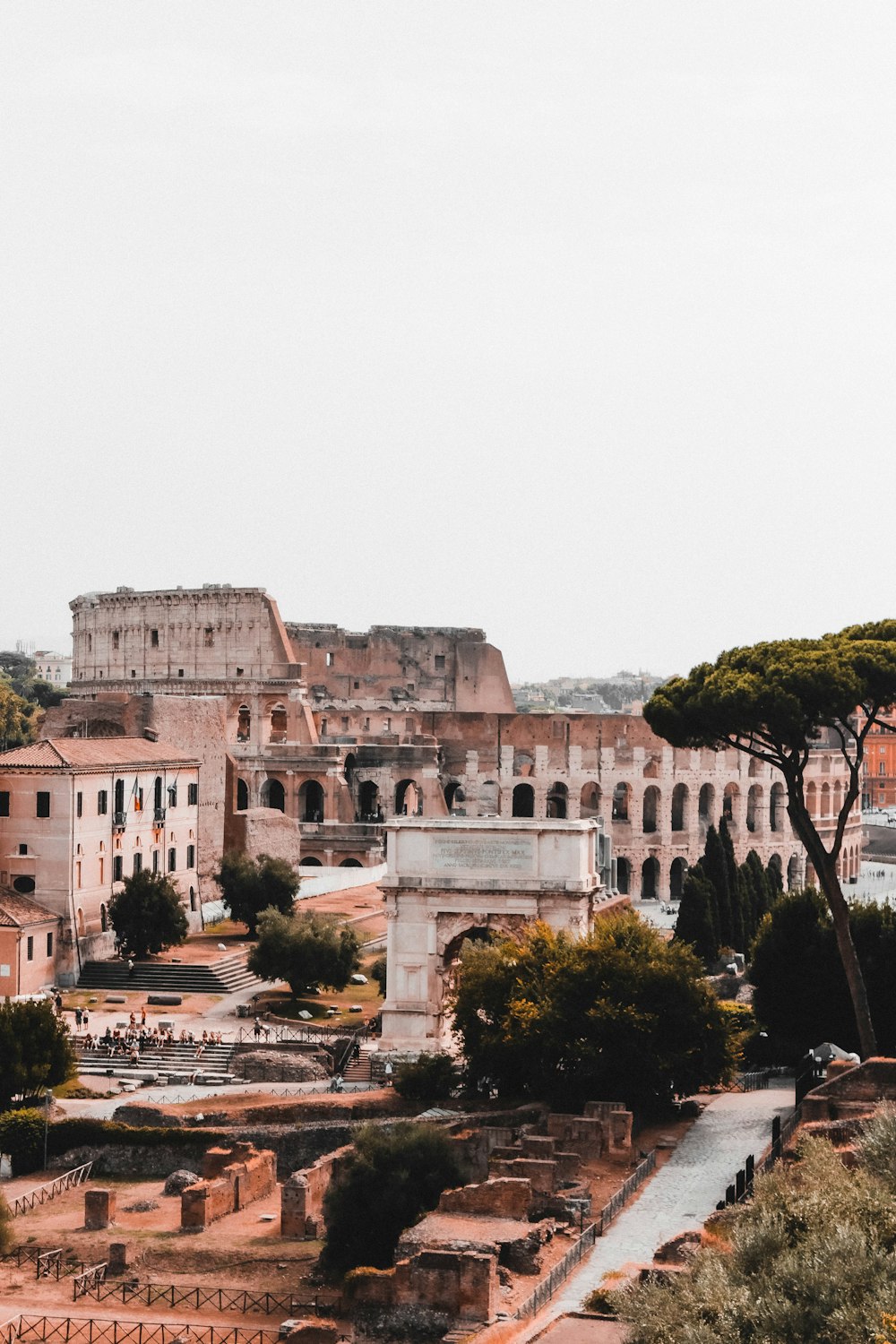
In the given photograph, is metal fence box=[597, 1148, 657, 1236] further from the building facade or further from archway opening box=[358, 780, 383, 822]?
archway opening box=[358, 780, 383, 822]

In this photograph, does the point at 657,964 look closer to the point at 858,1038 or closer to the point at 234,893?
the point at 858,1038

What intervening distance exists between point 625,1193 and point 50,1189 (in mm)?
10195

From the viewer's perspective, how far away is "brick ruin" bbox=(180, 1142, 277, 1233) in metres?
27.1

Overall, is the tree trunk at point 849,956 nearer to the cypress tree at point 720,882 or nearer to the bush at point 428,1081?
the bush at point 428,1081

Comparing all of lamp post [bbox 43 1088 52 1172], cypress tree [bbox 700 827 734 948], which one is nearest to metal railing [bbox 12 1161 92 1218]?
lamp post [bbox 43 1088 52 1172]

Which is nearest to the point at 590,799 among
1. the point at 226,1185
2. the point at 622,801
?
the point at 622,801

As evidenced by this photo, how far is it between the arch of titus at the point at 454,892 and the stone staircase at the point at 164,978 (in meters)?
7.42

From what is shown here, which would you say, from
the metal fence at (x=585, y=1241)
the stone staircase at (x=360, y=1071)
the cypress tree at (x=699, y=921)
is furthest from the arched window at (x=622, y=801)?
the metal fence at (x=585, y=1241)

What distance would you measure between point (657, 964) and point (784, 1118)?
10.5 ft

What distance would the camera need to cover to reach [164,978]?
42219 mm

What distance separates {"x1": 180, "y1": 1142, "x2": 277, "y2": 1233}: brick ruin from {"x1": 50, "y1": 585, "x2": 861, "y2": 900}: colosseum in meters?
37.9

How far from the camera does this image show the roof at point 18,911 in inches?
1583

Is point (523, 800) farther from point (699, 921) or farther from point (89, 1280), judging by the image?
point (89, 1280)

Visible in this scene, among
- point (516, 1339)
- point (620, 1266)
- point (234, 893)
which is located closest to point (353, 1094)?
point (620, 1266)
